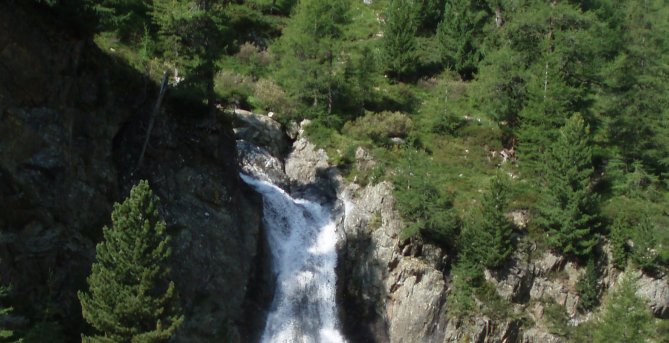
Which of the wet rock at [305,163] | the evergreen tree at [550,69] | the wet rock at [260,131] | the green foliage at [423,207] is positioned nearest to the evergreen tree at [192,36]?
the wet rock at [260,131]

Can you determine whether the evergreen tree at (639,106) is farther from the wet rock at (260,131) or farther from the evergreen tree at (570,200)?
the wet rock at (260,131)

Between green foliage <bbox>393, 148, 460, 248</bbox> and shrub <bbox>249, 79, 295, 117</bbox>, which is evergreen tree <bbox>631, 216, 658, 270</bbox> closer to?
green foliage <bbox>393, 148, 460, 248</bbox>

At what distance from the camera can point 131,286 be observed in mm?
21953

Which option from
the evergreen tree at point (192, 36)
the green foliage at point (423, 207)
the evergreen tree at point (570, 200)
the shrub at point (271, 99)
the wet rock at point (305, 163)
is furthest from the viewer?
the shrub at point (271, 99)

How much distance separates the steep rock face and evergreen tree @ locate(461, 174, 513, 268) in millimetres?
11832

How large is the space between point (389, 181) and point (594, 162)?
53.7 ft

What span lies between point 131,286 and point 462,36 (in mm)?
43000

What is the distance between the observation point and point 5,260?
74.2 feet

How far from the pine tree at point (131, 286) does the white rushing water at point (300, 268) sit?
10.7 m

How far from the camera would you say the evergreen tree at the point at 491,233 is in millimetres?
35344

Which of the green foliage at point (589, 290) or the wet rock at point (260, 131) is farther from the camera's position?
the wet rock at point (260, 131)

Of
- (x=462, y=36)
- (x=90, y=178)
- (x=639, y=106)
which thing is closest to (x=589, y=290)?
(x=639, y=106)

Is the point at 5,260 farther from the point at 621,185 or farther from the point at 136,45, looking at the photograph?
the point at 621,185

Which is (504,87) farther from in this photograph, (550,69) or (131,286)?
(131,286)
